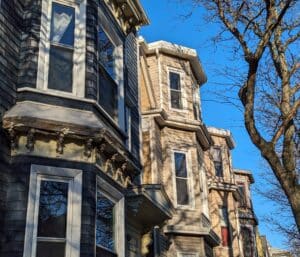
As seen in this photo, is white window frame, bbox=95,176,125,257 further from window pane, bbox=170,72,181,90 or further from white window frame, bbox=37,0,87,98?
window pane, bbox=170,72,181,90

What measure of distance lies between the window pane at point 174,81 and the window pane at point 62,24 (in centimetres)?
958

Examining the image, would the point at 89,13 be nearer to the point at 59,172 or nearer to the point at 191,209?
the point at 59,172

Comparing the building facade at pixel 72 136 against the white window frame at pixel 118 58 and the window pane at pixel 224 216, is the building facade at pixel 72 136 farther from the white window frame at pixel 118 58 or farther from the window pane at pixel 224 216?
the window pane at pixel 224 216

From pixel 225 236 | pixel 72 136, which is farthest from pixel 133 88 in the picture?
pixel 225 236

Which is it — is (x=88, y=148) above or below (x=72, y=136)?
below

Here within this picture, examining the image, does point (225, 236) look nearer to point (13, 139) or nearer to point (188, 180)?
point (188, 180)

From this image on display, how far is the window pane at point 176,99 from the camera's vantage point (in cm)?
1830

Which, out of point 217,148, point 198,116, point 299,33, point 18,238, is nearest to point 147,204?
point 18,238

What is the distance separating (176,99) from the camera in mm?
18500

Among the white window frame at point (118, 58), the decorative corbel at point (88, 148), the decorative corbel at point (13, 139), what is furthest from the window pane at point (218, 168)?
the decorative corbel at point (13, 139)

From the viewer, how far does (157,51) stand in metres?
18.6


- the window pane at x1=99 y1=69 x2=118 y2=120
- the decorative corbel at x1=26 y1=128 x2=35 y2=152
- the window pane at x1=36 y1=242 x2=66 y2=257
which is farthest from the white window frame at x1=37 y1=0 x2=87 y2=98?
the window pane at x1=36 y1=242 x2=66 y2=257

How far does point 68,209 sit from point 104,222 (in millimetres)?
1373

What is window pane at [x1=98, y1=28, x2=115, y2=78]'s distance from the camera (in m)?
10.3
